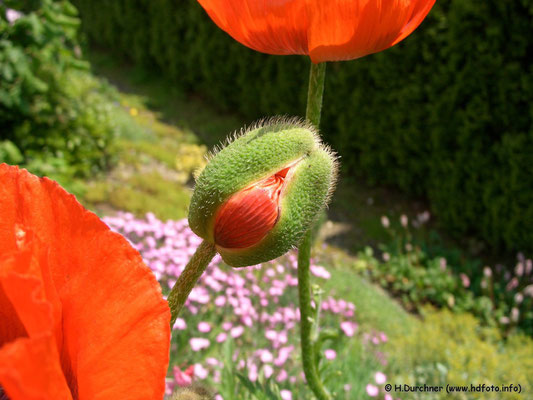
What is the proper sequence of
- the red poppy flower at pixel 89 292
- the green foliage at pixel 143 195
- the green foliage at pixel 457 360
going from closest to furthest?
the red poppy flower at pixel 89 292 → the green foliage at pixel 457 360 → the green foliage at pixel 143 195

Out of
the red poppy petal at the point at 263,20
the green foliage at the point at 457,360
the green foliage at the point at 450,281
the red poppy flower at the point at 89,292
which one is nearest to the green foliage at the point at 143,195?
the green foliage at the point at 450,281

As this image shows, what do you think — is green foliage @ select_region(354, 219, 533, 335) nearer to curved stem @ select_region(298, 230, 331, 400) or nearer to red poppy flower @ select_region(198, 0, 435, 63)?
curved stem @ select_region(298, 230, 331, 400)

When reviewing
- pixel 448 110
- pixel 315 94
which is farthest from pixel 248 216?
pixel 448 110

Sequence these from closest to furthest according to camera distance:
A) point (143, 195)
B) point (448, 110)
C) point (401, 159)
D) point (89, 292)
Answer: point (89, 292)
point (143, 195)
point (448, 110)
point (401, 159)

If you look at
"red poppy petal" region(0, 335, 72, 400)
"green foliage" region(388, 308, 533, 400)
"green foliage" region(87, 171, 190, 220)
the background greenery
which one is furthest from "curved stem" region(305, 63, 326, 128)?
"green foliage" region(87, 171, 190, 220)

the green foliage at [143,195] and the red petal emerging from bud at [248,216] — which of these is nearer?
the red petal emerging from bud at [248,216]

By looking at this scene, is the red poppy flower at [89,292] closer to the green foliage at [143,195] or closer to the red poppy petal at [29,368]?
the red poppy petal at [29,368]

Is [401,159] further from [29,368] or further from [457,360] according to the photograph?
[29,368]
